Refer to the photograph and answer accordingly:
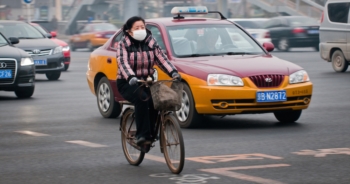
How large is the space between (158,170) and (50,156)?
161cm

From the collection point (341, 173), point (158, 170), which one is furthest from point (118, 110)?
point (341, 173)

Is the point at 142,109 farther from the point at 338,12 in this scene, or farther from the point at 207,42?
the point at 338,12

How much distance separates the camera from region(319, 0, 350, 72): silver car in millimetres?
23000

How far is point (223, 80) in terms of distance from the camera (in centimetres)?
1151

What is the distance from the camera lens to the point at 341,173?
7930 millimetres

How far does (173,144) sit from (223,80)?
3.57 meters

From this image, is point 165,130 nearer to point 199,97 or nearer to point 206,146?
point 206,146

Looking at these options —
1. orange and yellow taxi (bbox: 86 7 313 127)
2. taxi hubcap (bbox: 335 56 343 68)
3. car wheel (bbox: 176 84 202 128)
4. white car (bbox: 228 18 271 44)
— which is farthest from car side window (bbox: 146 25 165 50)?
white car (bbox: 228 18 271 44)

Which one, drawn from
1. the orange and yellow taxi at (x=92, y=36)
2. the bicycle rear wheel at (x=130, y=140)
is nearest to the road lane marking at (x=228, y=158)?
the bicycle rear wheel at (x=130, y=140)

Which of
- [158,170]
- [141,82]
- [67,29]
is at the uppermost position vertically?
[141,82]

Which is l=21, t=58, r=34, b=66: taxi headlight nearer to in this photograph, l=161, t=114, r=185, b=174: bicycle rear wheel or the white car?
l=161, t=114, r=185, b=174: bicycle rear wheel

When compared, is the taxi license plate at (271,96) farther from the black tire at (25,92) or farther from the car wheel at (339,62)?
the car wheel at (339,62)

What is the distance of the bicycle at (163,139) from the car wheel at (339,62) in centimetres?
1512

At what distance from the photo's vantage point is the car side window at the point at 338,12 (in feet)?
76.2
